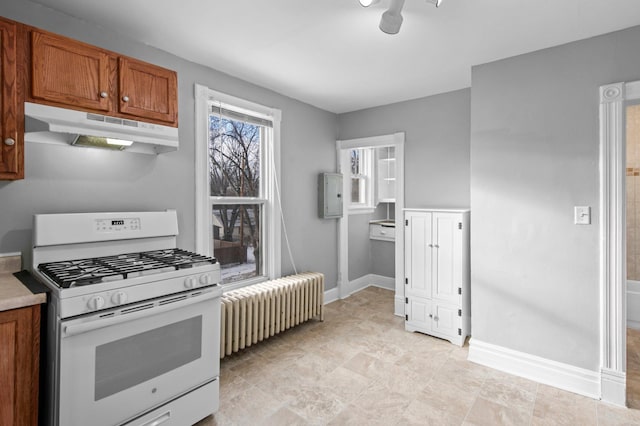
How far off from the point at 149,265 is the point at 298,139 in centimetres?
234

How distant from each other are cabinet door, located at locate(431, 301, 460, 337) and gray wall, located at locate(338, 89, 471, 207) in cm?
108

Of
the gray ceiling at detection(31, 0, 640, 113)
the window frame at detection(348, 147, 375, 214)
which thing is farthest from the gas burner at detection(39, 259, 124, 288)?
the window frame at detection(348, 147, 375, 214)

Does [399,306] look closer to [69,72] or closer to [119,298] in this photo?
[119,298]

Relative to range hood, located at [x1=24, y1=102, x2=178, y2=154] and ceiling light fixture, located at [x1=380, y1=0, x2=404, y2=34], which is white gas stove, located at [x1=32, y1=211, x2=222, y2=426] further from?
ceiling light fixture, located at [x1=380, y1=0, x2=404, y2=34]

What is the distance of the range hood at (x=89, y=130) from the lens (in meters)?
1.69

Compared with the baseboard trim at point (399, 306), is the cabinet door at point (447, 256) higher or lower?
higher

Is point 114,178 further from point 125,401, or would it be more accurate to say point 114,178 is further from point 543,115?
point 543,115

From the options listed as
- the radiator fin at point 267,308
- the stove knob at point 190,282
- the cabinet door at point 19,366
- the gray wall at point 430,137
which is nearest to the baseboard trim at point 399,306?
the gray wall at point 430,137

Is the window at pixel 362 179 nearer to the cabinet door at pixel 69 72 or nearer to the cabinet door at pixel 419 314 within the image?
the cabinet door at pixel 419 314

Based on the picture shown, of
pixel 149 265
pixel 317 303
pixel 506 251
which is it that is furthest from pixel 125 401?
pixel 506 251

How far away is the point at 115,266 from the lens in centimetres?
178

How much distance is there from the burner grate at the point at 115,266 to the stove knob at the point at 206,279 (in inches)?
3.1

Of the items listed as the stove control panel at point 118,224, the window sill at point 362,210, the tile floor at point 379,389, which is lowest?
the tile floor at point 379,389

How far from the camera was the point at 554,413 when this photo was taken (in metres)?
2.06
